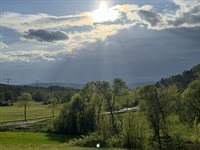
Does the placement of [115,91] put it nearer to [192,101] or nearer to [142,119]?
[192,101]

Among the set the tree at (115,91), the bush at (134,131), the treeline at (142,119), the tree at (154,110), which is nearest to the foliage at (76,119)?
the treeline at (142,119)

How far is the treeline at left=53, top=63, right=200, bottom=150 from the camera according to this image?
269 ft

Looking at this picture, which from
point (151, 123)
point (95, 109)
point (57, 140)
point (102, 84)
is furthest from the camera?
point (95, 109)

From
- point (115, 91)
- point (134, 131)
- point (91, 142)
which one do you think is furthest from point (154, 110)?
point (115, 91)

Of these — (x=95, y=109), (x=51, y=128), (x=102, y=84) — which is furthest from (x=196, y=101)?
(x=51, y=128)

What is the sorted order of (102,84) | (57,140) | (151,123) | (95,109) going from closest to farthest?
(151,123) < (57,140) < (102,84) < (95,109)

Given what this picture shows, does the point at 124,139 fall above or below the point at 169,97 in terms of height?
below

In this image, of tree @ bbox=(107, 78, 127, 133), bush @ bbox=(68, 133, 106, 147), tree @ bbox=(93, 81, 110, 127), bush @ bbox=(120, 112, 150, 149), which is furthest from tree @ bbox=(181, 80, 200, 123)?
tree @ bbox=(93, 81, 110, 127)

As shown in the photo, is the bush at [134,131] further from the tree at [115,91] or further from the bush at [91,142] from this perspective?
the tree at [115,91]

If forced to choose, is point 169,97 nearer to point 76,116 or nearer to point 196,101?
point 196,101

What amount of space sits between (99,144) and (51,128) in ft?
114

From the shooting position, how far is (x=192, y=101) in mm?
92938

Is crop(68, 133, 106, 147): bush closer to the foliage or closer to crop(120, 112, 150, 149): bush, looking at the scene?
crop(120, 112, 150, 149): bush

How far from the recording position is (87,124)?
12125cm
